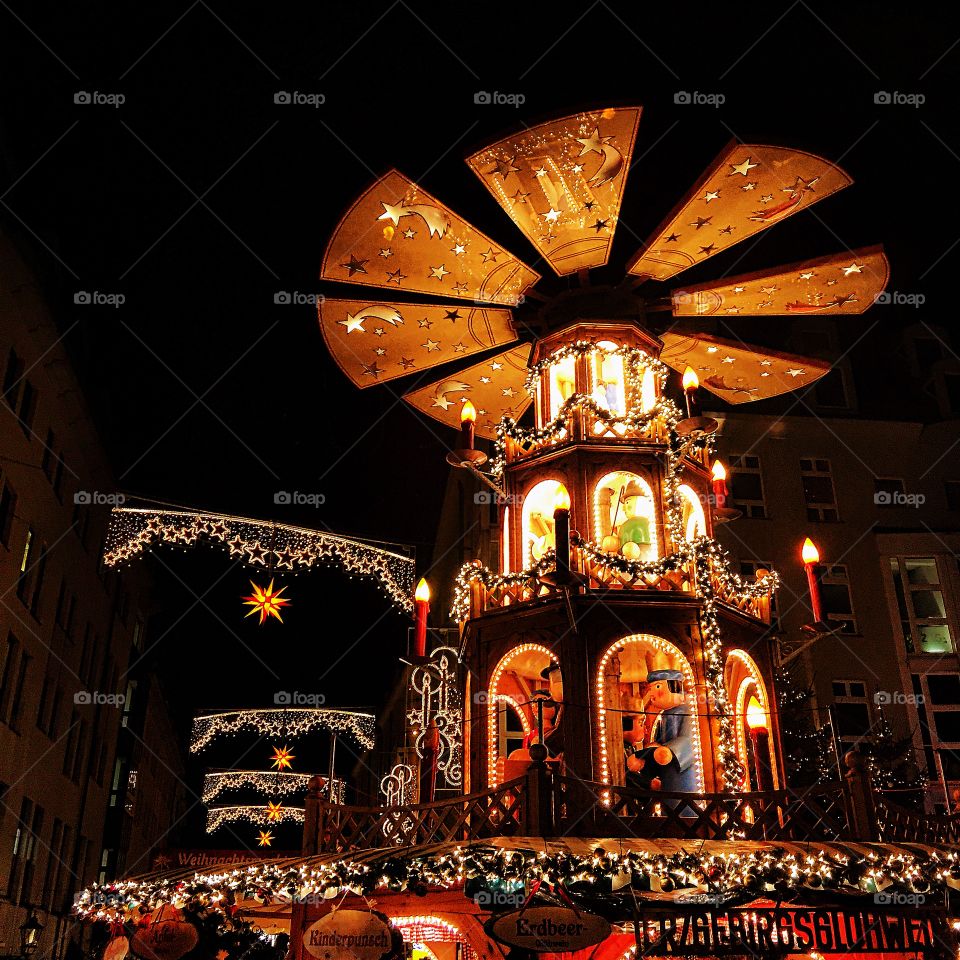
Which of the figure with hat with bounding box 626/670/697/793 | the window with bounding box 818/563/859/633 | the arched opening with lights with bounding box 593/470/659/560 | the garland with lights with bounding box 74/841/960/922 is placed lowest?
the garland with lights with bounding box 74/841/960/922

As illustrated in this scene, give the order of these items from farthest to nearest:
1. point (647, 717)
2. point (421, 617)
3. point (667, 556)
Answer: point (647, 717) → point (667, 556) → point (421, 617)

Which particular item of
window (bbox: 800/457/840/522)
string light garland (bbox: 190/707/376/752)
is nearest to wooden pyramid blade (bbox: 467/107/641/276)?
window (bbox: 800/457/840/522)

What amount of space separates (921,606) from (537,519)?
16.2m

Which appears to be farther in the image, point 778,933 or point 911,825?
point 911,825

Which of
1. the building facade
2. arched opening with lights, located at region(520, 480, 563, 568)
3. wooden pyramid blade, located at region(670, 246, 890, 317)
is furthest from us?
the building facade

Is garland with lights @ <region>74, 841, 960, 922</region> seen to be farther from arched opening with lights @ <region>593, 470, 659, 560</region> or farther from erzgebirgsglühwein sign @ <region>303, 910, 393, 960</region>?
arched opening with lights @ <region>593, 470, 659, 560</region>

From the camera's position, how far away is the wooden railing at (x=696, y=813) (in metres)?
11.0

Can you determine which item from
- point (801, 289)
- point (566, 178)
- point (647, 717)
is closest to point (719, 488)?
point (801, 289)

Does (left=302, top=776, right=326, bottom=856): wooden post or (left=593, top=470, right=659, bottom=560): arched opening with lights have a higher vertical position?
(left=593, top=470, right=659, bottom=560): arched opening with lights

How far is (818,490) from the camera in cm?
2830

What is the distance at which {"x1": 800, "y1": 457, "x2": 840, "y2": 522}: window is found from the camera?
1102 inches

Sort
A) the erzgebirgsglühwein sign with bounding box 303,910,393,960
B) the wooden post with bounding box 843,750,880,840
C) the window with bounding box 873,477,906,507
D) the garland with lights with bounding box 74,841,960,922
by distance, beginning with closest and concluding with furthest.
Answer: the garland with lights with bounding box 74,841,960,922 → the erzgebirgsglühwein sign with bounding box 303,910,393,960 → the wooden post with bounding box 843,750,880,840 → the window with bounding box 873,477,906,507

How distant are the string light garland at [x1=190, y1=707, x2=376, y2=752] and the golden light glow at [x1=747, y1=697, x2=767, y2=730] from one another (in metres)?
19.7

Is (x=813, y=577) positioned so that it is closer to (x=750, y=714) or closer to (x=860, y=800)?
(x=860, y=800)
